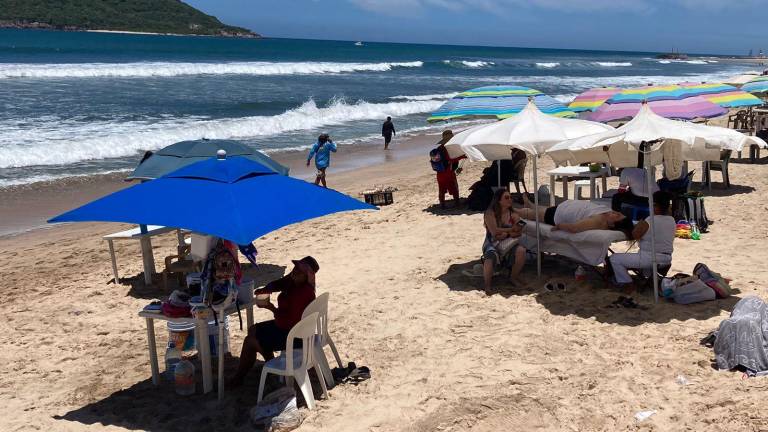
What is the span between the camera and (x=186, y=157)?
7.73 m

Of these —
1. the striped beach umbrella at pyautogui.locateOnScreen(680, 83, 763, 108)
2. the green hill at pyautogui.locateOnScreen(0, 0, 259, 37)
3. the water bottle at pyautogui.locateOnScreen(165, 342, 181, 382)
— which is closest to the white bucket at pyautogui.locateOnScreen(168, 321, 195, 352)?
the water bottle at pyautogui.locateOnScreen(165, 342, 181, 382)

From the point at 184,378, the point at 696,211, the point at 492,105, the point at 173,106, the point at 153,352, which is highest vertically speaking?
the point at 492,105

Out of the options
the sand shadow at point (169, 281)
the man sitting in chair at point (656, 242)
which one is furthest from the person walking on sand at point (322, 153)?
the man sitting in chair at point (656, 242)

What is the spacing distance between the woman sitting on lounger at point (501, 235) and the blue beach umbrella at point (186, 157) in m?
2.29

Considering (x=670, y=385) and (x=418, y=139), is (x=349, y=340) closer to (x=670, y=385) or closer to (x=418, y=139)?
(x=670, y=385)

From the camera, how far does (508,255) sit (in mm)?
7441

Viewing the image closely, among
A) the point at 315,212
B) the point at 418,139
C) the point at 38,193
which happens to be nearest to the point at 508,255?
the point at 315,212

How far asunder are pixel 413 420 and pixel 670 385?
1.81 meters

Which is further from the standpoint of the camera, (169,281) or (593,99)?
(593,99)

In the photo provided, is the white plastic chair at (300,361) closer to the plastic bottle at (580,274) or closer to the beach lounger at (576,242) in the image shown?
the beach lounger at (576,242)

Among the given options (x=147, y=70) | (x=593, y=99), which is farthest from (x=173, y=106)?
(x=593, y=99)

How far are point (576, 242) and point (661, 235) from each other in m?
0.82

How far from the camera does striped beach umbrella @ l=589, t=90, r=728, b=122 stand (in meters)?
10.5

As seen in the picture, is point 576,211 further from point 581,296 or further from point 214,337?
point 214,337
